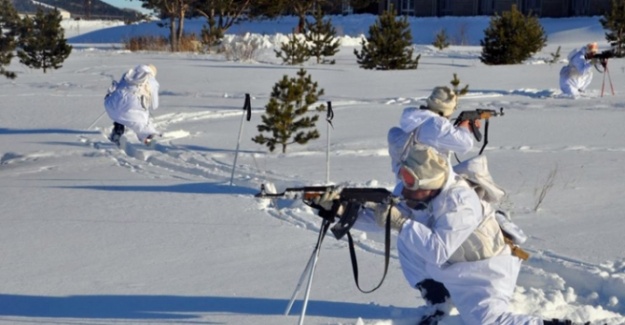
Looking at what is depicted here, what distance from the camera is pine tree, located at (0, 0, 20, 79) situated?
19.0 metres

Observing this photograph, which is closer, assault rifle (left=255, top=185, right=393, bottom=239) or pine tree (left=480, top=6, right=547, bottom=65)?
assault rifle (left=255, top=185, right=393, bottom=239)

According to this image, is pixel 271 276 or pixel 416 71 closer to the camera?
pixel 271 276

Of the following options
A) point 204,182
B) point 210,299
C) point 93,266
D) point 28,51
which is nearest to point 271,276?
point 210,299

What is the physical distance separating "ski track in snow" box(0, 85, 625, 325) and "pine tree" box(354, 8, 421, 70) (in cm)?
1022

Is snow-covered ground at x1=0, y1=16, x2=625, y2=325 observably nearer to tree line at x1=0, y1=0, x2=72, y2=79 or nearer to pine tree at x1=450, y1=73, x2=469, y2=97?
pine tree at x1=450, y1=73, x2=469, y2=97

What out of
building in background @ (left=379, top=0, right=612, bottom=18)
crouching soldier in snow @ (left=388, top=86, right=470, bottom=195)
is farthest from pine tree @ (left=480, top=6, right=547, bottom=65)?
building in background @ (left=379, top=0, right=612, bottom=18)

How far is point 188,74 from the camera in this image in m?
23.3

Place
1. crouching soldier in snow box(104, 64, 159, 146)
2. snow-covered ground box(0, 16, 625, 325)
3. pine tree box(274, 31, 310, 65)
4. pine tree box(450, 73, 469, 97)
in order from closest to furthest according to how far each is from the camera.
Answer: snow-covered ground box(0, 16, 625, 325), crouching soldier in snow box(104, 64, 159, 146), pine tree box(450, 73, 469, 97), pine tree box(274, 31, 310, 65)

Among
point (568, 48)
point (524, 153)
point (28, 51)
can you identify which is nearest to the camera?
point (524, 153)

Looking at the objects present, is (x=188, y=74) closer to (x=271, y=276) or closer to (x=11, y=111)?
(x=11, y=111)

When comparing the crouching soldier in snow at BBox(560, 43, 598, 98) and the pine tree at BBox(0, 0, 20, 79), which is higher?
the pine tree at BBox(0, 0, 20, 79)

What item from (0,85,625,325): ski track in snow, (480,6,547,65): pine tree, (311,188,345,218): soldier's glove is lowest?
(0,85,625,325): ski track in snow

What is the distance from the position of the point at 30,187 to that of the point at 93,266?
3723mm

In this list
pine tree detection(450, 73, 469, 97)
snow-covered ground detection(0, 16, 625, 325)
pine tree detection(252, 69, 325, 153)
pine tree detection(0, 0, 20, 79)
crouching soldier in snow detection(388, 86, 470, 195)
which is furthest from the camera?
pine tree detection(0, 0, 20, 79)
